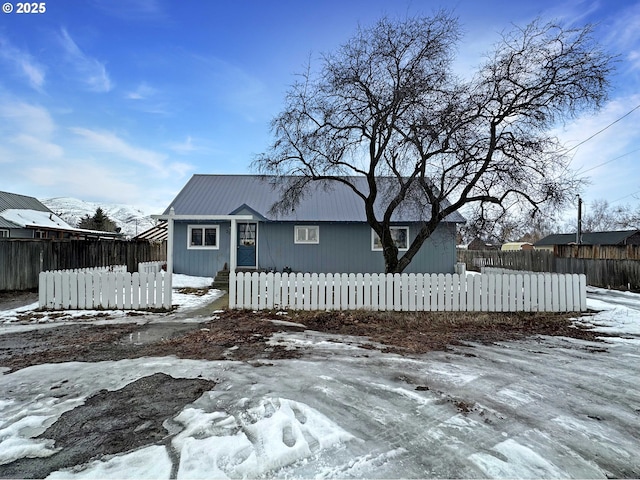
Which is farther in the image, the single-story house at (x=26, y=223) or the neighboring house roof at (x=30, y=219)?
the neighboring house roof at (x=30, y=219)

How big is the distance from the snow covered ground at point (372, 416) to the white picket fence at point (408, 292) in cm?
349

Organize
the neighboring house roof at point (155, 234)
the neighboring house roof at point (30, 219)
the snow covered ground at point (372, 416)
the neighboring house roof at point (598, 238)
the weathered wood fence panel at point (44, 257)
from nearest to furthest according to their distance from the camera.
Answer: the snow covered ground at point (372, 416), the weathered wood fence panel at point (44, 257), the neighboring house roof at point (155, 234), the neighboring house roof at point (30, 219), the neighboring house roof at point (598, 238)

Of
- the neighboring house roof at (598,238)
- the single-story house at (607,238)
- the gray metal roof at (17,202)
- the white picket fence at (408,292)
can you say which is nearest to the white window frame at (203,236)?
the white picket fence at (408,292)

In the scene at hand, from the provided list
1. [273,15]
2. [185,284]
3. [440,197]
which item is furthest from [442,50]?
[185,284]

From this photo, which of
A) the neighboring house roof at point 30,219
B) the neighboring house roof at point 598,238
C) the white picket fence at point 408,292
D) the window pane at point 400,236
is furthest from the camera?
the neighboring house roof at point 598,238

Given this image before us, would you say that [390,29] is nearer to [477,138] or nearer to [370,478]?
[477,138]

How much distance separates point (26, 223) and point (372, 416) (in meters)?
29.5

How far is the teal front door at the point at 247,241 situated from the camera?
15984 millimetres

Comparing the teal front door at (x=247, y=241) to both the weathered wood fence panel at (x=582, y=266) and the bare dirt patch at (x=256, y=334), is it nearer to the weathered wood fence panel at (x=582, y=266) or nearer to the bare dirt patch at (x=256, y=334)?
the bare dirt patch at (x=256, y=334)

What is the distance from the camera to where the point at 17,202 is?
92.1 feet

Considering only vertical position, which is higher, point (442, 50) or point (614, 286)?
point (442, 50)

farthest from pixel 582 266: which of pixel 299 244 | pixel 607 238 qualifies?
pixel 607 238

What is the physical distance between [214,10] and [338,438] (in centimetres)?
1136

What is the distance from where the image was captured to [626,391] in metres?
3.96
